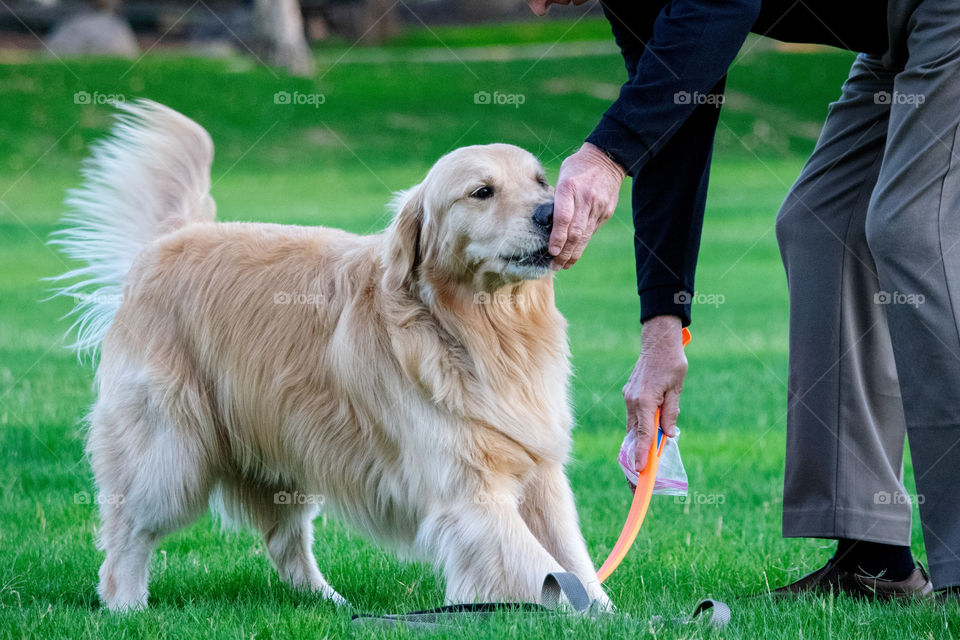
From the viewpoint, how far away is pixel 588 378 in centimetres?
836

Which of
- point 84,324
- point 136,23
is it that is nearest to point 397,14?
point 136,23

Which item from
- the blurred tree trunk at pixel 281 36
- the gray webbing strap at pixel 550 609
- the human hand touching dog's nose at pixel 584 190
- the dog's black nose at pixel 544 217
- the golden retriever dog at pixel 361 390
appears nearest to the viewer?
the human hand touching dog's nose at pixel 584 190

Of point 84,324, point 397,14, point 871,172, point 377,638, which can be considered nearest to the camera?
point 377,638

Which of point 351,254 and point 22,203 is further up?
point 22,203

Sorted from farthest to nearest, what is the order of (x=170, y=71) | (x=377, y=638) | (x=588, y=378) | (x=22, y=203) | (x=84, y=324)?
(x=170, y=71) → (x=22, y=203) → (x=588, y=378) → (x=84, y=324) → (x=377, y=638)

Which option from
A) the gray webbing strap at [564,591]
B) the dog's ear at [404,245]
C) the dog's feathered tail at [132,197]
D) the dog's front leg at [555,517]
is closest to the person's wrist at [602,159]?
the dog's ear at [404,245]

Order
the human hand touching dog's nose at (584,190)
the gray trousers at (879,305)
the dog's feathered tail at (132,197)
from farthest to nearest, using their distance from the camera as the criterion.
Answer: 1. the dog's feathered tail at (132,197)
2. the gray trousers at (879,305)
3. the human hand touching dog's nose at (584,190)

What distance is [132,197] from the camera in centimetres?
470

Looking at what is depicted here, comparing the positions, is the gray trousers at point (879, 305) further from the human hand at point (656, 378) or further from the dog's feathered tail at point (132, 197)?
the dog's feathered tail at point (132, 197)

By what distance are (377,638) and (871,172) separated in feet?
7.36

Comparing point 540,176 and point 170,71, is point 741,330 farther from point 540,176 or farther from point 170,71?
point 170,71

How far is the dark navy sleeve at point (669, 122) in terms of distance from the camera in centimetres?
294

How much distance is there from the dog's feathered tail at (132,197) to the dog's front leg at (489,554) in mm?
1857

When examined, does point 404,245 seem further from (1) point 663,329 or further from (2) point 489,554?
(2) point 489,554
